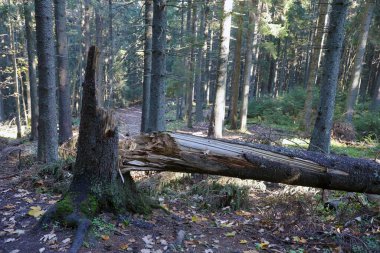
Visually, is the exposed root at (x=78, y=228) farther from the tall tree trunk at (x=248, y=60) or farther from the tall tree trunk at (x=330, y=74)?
the tall tree trunk at (x=248, y=60)

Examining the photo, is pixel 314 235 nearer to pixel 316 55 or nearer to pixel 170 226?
pixel 170 226

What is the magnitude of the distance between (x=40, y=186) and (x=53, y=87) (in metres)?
2.57

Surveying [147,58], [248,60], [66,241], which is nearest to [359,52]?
[248,60]

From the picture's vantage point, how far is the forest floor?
3.79 meters

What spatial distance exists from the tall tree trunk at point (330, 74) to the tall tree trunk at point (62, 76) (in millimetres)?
8776

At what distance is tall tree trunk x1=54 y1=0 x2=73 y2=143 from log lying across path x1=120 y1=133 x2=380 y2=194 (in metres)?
8.19

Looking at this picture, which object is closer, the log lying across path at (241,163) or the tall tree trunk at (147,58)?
the log lying across path at (241,163)

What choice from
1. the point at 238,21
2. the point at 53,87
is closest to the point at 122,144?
the point at 53,87

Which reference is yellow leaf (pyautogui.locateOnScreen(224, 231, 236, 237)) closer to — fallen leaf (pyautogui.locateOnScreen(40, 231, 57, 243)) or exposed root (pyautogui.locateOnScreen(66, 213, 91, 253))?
exposed root (pyautogui.locateOnScreen(66, 213, 91, 253))

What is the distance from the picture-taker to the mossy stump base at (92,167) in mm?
A: 3896

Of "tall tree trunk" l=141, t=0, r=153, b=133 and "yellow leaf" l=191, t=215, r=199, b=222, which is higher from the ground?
"tall tree trunk" l=141, t=0, r=153, b=133

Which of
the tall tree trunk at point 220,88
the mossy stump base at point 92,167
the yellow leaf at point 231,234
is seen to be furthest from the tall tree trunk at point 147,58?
the yellow leaf at point 231,234

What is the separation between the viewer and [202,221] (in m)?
5.15

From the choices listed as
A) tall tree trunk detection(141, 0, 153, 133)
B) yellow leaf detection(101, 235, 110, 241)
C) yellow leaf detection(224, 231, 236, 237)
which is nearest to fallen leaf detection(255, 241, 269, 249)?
yellow leaf detection(224, 231, 236, 237)
